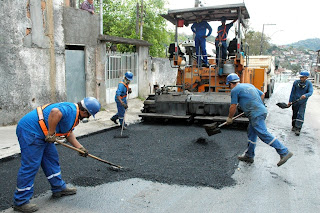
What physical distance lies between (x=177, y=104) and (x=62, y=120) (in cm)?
445

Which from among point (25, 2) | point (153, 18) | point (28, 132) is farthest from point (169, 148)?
point (153, 18)

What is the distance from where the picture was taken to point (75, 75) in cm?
888

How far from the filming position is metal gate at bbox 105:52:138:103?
34.7ft

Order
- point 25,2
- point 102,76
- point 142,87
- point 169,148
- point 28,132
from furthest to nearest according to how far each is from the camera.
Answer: point 142,87, point 102,76, point 25,2, point 169,148, point 28,132

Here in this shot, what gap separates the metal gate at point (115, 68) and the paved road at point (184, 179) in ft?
15.4

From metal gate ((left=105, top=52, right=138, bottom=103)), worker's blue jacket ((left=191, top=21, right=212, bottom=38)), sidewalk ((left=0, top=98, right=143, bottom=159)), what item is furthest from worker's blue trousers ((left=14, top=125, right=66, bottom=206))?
metal gate ((left=105, top=52, right=138, bottom=103))

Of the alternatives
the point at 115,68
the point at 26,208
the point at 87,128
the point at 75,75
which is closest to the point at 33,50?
the point at 75,75

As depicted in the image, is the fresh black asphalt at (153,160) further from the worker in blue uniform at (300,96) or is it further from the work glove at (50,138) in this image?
the worker in blue uniform at (300,96)

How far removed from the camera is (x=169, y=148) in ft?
18.0

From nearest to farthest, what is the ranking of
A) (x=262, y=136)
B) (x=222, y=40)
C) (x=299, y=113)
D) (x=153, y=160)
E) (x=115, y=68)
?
(x=262, y=136) < (x=153, y=160) < (x=299, y=113) < (x=222, y=40) < (x=115, y=68)

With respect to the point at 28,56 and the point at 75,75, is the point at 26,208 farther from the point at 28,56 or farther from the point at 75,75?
the point at 75,75

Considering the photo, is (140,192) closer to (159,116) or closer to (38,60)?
(159,116)

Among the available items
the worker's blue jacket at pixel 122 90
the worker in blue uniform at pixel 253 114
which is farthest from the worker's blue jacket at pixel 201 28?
the worker in blue uniform at pixel 253 114

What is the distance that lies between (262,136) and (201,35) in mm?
4293
